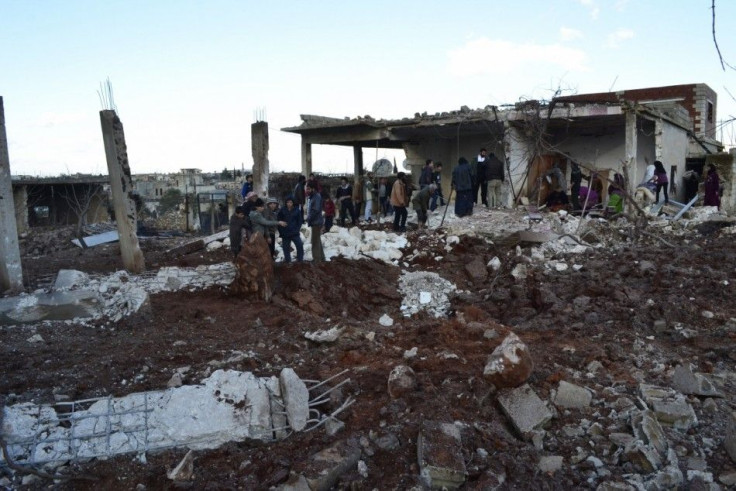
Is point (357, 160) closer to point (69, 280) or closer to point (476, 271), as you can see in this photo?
point (476, 271)

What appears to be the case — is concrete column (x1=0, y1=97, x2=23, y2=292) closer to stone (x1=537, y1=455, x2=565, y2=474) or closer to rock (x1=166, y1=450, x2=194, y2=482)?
rock (x1=166, y1=450, x2=194, y2=482)

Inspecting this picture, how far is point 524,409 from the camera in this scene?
4031 mm

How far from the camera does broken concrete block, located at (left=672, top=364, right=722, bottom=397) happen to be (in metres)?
4.23

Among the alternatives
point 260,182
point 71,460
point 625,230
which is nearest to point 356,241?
point 260,182

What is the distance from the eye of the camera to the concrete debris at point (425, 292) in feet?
27.5

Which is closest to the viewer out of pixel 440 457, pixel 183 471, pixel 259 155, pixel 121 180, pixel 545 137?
pixel 440 457

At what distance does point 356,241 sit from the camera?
1111 centimetres

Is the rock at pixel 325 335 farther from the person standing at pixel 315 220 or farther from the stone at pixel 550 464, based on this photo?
the person standing at pixel 315 220

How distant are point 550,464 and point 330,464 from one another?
141 centimetres

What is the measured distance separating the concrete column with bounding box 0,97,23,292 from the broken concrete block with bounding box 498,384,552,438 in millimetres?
7627

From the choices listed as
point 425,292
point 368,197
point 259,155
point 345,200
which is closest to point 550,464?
point 425,292

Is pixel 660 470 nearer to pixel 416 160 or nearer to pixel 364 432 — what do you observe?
pixel 364 432

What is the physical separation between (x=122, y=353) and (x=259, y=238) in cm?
277

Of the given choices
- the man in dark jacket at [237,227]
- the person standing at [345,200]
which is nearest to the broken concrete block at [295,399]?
the man in dark jacket at [237,227]
